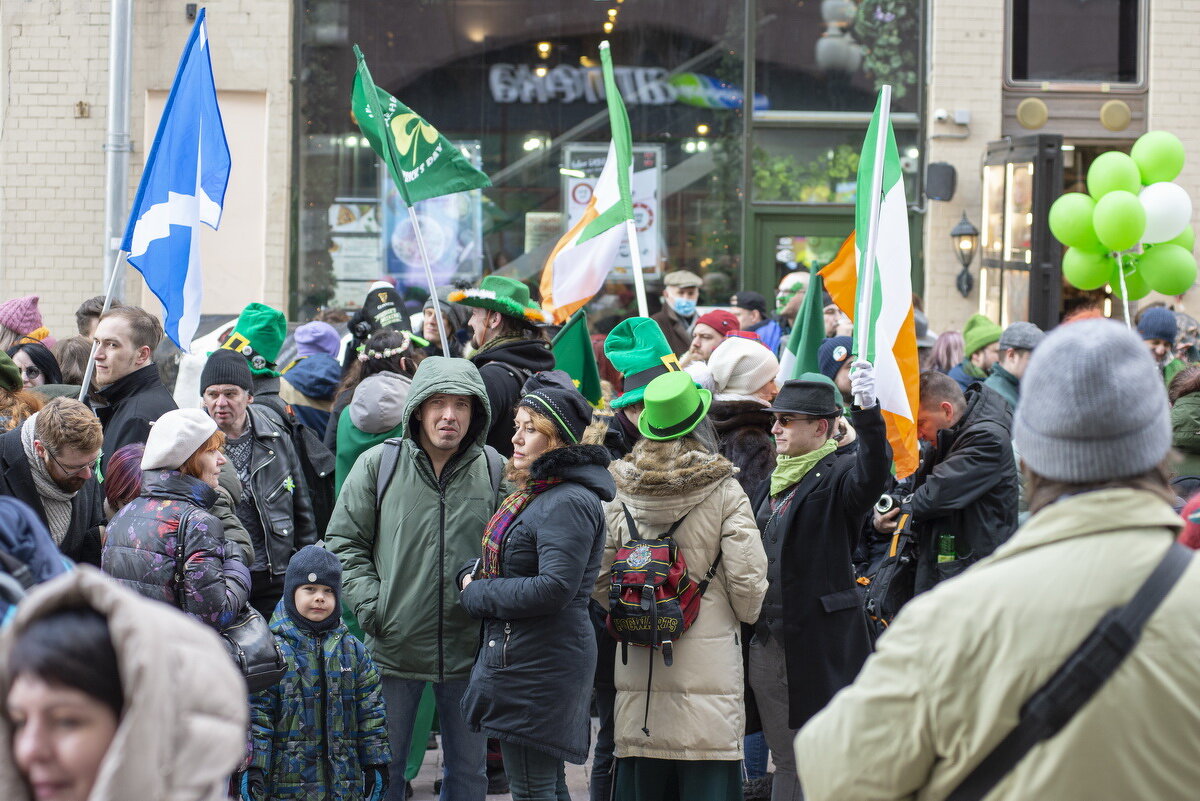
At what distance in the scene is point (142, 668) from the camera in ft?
6.53

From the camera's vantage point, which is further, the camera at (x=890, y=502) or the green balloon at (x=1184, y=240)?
the green balloon at (x=1184, y=240)

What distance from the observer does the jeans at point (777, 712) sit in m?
5.26

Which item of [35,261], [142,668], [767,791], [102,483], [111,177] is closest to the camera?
[142,668]

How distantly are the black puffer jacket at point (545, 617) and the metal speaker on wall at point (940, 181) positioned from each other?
9921 mm

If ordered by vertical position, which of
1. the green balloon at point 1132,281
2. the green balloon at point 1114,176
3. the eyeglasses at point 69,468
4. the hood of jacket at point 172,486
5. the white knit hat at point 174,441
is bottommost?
the hood of jacket at point 172,486

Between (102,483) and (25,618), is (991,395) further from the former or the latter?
(25,618)

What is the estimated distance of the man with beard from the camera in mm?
4766

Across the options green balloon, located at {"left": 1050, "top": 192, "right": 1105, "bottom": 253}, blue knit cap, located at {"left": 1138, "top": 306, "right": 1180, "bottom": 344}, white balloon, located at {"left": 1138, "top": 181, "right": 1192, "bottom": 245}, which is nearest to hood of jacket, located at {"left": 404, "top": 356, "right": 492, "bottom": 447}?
blue knit cap, located at {"left": 1138, "top": 306, "right": 1180, "bottom": 344}

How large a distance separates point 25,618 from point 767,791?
4730 millimetres

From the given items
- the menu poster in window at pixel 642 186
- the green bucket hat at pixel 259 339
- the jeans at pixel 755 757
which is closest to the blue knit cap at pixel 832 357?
the jeans at pixel 755 757

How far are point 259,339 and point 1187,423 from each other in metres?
4.66

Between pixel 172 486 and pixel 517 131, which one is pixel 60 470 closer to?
pixel 172 486

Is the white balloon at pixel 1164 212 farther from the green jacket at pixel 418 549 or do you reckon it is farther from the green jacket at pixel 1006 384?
the green jacket at pixel 418 549

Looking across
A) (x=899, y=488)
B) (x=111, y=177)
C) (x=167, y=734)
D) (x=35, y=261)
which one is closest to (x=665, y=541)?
(x=899, y=488)
